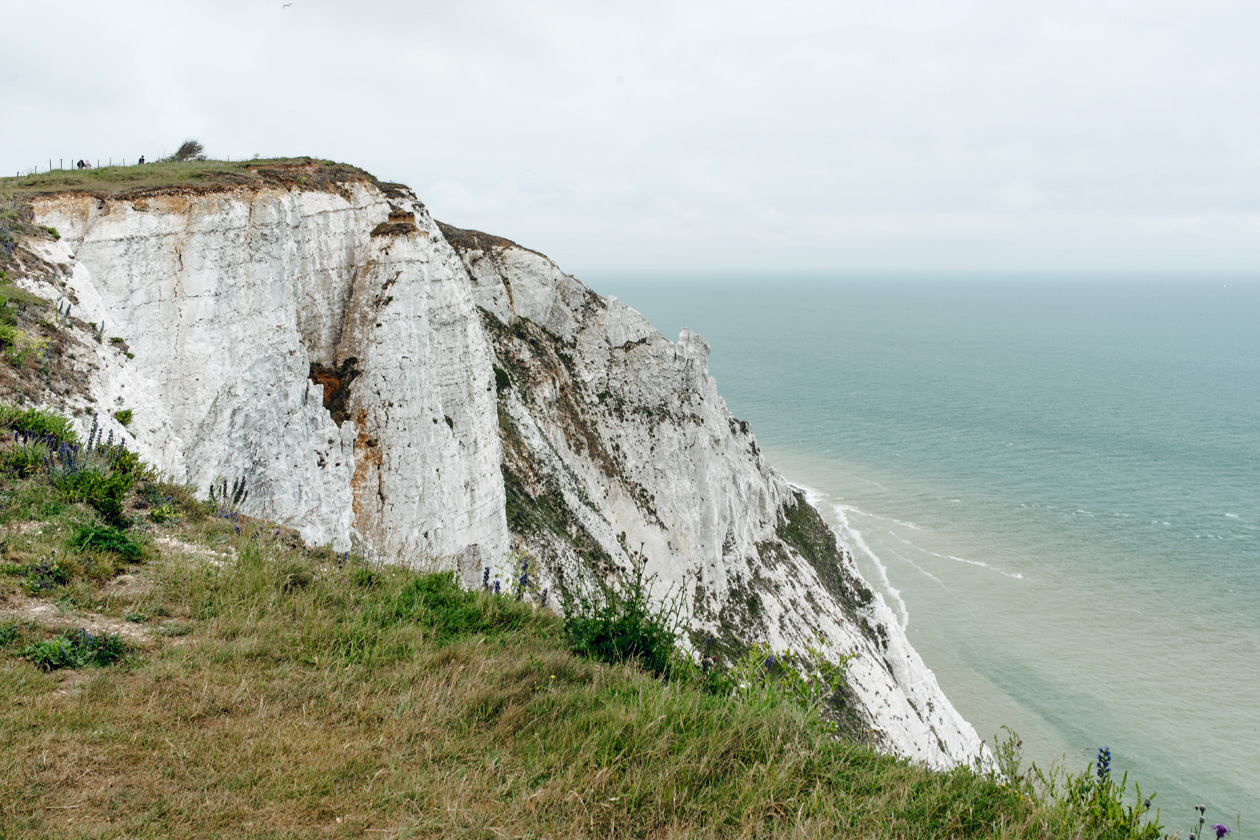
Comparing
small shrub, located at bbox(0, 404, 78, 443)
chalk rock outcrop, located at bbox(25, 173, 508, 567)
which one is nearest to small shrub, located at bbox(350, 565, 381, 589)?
small shrub, located at bbox(0, 404, 78, 443)

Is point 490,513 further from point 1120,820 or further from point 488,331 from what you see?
point 1120,820

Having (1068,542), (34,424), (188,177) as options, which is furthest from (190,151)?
(1068,542)

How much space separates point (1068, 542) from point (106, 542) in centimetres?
6934

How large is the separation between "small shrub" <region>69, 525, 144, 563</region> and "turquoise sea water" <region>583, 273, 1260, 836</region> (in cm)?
3850

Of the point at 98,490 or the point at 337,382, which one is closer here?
the point at 98,490

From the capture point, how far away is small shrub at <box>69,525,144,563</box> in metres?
6.46

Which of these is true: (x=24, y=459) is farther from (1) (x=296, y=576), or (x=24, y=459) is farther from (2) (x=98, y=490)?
(1) (x=296, y=576)

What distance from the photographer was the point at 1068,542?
59.7m

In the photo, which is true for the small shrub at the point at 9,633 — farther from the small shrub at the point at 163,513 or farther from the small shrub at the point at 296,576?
the small shrub at the point at 163,513

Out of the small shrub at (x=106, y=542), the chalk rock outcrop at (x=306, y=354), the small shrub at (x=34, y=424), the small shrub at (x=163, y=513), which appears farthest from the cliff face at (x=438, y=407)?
the small shrub at (x=34, y=424)

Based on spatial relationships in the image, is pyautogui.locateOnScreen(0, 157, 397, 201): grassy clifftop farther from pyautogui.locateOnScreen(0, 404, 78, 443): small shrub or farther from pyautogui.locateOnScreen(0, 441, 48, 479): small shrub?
pyautogui.locateOnScreen(0, 441, 48, 479): small shrub

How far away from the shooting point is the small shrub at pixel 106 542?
646 cm

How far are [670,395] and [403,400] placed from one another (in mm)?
→ 18833

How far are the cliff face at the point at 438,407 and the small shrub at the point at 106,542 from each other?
289 cm
